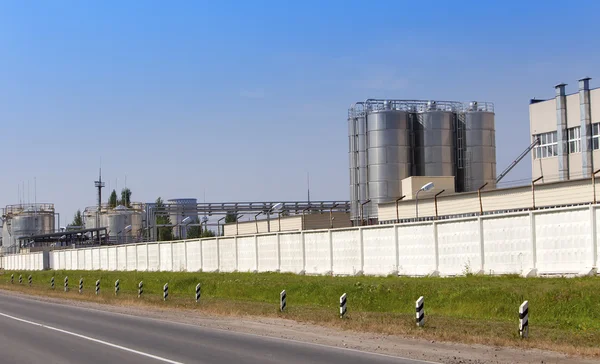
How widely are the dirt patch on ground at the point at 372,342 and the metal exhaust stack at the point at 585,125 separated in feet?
110

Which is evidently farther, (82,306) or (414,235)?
(82,306)

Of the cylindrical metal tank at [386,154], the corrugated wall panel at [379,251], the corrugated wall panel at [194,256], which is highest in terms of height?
the cylindrical metal tank at [386,154]

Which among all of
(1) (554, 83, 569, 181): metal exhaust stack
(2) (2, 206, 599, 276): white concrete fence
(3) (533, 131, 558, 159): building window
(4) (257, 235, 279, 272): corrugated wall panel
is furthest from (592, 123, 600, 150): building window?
(4) (257, 235, 279, 272): corrugated wall panel

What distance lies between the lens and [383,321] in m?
22.8

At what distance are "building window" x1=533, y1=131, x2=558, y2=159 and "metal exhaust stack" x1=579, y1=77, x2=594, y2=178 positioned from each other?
3.59 m

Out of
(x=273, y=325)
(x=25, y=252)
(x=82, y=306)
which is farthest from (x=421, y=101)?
(x=25, y=252)

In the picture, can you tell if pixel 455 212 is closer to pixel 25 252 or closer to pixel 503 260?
pixel 503 260

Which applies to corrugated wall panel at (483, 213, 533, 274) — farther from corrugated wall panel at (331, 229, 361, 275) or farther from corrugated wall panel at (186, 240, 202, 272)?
corrugated wall panel at (186, 240, 202, 272)

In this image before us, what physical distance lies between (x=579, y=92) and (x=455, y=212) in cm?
1409

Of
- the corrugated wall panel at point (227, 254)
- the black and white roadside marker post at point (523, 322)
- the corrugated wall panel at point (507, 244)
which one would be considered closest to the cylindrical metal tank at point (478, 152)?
the corrugated wall panel at point (227, 254)

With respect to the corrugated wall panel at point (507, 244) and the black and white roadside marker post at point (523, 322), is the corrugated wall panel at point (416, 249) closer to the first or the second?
the corrugated wall panel at point (507, 244)

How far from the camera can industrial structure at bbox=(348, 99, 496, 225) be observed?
61.2 metres

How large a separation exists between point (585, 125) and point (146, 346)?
4336 centimetres

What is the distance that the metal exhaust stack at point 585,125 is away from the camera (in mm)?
53625
